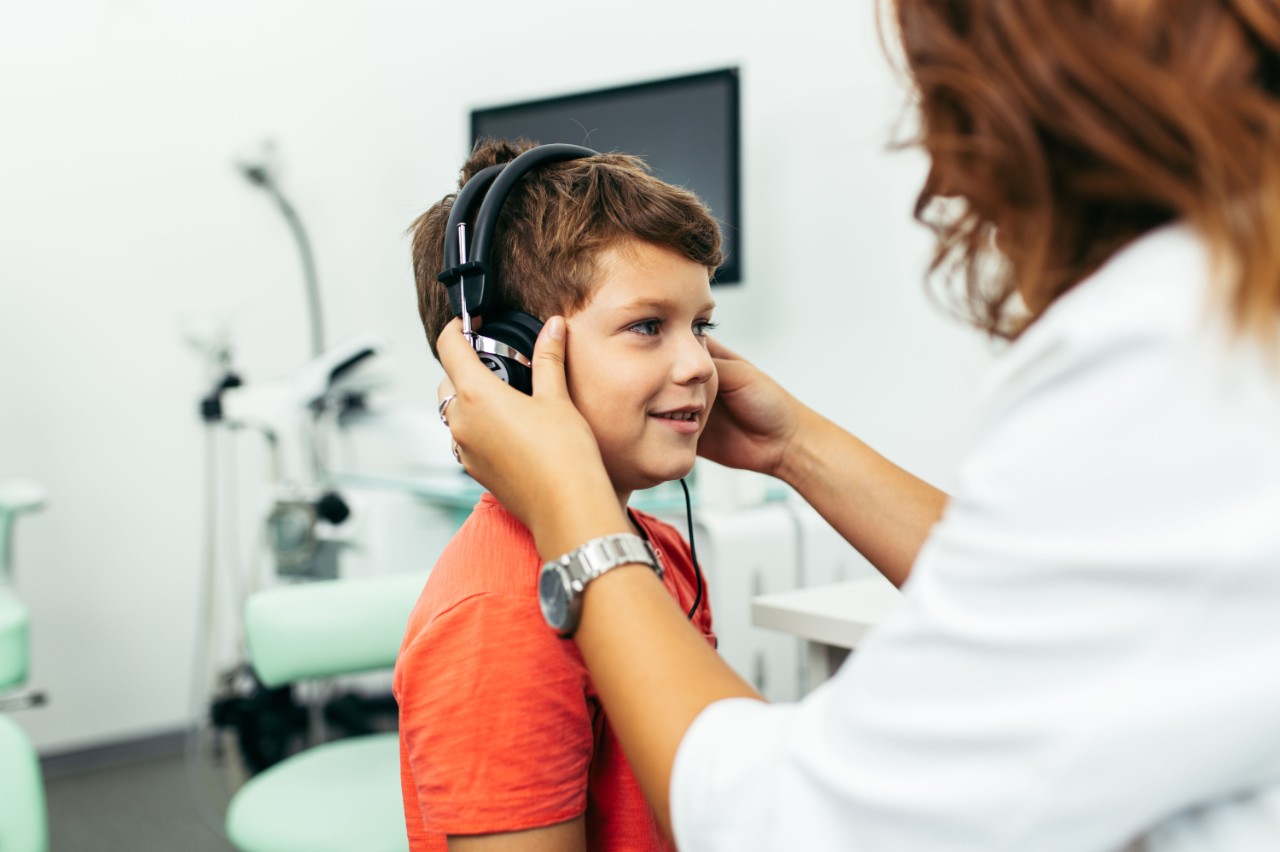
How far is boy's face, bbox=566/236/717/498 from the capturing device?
0.89 m

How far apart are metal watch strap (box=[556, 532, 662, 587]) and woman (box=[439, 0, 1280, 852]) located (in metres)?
0.12

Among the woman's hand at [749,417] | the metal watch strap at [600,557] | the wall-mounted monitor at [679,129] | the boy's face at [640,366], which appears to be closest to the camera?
the metal watch strap at [600,557]

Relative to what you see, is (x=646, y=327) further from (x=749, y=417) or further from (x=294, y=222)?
(x=294, y=222)

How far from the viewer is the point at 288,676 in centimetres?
156

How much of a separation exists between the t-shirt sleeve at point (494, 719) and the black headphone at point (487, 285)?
180mm

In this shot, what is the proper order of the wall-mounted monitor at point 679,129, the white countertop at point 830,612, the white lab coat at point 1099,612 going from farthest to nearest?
the wall-mounted monitor at point 679,129 < the white countertop at point 830,612 < the white lab coat at point 1099,612

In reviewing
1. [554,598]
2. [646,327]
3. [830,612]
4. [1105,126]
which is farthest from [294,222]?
[1105,126]

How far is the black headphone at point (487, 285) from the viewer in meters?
0.81

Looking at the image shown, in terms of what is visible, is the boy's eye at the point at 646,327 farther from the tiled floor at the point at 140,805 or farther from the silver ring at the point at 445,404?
the tiled floor at the point at 140,805

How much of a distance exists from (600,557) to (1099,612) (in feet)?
0.91

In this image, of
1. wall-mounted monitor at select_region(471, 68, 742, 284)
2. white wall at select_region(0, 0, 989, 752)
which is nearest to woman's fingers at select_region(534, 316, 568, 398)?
wall-mounted monitor at select_region(471, 68, 742, 284)

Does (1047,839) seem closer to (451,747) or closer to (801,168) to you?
(451,747)

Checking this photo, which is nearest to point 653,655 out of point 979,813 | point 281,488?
point 979,813

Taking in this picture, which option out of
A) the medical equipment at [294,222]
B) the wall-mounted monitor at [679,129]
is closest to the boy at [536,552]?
the wall-mounted monitor at [679,129]
